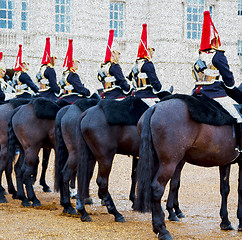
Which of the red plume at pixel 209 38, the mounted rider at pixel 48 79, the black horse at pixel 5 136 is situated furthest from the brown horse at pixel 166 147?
the mounted rider at pixel 48 79

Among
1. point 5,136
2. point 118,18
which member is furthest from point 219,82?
point 118,18

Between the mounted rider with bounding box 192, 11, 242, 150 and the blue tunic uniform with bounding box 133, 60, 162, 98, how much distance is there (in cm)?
130

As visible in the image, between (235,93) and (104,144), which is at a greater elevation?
(235,93)

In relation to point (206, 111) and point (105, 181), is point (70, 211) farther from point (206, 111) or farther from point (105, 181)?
point (206, 111)

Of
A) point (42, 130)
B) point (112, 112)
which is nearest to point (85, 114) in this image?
point (112, 112)

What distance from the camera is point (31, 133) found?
852 cm

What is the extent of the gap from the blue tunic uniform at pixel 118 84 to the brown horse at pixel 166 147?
8.03ft

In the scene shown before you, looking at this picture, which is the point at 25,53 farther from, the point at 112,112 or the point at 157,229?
the point at 157,229

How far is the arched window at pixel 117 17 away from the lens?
22531mm

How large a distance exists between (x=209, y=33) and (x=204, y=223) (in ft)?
9.04

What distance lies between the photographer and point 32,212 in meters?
7.80

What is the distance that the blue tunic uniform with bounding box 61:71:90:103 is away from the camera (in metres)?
9.21

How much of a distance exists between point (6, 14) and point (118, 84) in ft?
43.7

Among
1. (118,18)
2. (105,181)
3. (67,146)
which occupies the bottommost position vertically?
(105,181)
